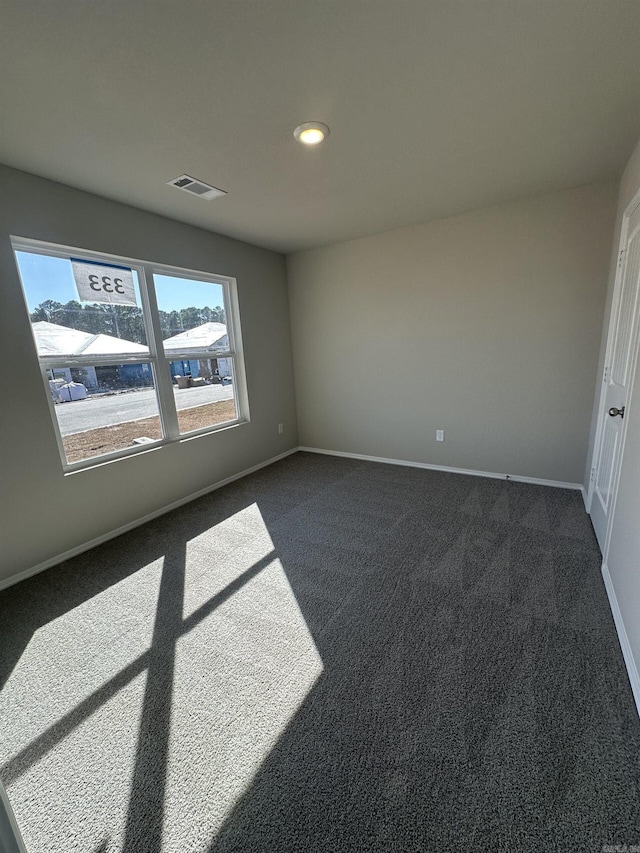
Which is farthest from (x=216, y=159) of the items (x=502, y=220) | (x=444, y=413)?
(x=444, y=413)

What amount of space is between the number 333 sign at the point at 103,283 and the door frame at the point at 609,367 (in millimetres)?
3480

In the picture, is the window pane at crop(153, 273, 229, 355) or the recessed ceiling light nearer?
the recessed ceiling light

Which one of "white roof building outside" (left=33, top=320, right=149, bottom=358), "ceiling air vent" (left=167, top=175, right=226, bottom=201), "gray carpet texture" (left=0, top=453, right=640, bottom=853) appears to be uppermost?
"ceiling air vent" (left=167, top=175, right=226, bottom=201)

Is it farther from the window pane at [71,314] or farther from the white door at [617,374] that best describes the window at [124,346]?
the white door at [617,374]

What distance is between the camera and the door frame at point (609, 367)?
1.98 metres

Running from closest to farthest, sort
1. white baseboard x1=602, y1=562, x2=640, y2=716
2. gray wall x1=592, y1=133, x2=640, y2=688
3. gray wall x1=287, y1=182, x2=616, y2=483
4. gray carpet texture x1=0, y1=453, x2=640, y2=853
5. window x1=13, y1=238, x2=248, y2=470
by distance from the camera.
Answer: gray carpet texture x1=0, y1=453, x2=640, y2=853, white baseboard x1=602, y1=562, x2=640, y2=716, gray wall x1=592, y1=133, x2=640, y2=688, window x1=13, y1=238, x2=248, y2=470, gray wall x1=287, y1=182, x2=616, y2=483

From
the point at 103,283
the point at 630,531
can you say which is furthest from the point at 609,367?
the point at 103,283

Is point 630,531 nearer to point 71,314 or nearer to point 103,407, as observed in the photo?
point 103,407

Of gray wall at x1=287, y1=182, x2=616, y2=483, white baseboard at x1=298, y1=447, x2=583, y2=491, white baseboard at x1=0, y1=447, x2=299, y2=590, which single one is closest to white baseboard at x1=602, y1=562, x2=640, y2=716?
white baseboard at x1=298, y1=447, x2=583, y2=491

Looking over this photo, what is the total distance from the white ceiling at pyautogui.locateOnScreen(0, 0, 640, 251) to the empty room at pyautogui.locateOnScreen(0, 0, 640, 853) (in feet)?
0.05

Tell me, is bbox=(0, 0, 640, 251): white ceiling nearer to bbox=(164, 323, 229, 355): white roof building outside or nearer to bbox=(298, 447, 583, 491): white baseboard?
bbox=(164, 323, 229, 355): white roof building outside

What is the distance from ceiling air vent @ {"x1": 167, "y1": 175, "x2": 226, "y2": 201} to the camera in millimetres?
2443

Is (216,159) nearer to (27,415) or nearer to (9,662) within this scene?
(27,415)

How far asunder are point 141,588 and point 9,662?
0.65 meters
